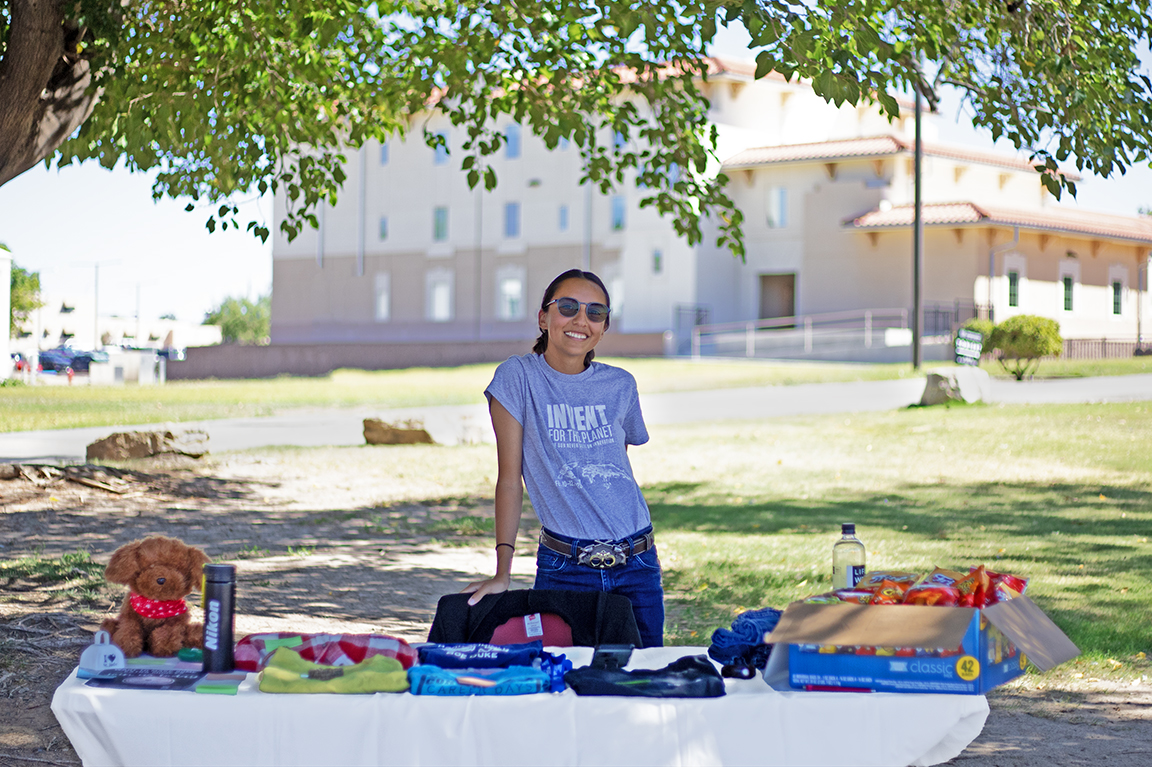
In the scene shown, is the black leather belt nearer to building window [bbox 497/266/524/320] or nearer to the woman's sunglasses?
the woman's sunglasses

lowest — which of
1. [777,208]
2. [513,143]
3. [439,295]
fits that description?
[439,295]

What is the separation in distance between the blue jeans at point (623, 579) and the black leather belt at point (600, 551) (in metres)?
0.01

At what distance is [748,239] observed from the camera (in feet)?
135

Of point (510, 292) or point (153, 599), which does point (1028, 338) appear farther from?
point (153, 599)

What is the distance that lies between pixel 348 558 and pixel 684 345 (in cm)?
3167

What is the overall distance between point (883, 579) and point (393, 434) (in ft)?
49.1

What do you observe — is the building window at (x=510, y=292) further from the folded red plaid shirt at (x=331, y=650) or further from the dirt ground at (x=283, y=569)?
the folded red plaid shirt at (x=331, y=650)

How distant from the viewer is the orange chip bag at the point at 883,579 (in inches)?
121

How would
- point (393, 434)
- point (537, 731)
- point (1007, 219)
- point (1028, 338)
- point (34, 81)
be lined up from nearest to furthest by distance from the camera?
point (537, 731) < point (34, 81) < point (393, 434) < point (1028, 338) < point (1007, 219)

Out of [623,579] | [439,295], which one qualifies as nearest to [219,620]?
[623,579]

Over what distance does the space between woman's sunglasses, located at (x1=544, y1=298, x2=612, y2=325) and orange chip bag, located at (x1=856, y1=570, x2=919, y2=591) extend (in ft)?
3.85

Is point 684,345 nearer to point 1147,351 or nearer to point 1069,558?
point 1147,351

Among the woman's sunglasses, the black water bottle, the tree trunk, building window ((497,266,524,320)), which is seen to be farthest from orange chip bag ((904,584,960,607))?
building window ((497,266,524,320))

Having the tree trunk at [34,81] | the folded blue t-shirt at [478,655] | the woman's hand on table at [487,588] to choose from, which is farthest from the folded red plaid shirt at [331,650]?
the tree trunk at [34,81]
